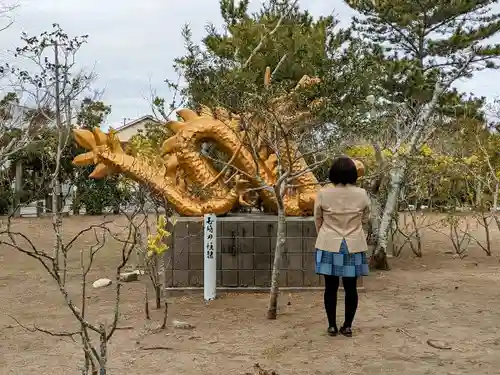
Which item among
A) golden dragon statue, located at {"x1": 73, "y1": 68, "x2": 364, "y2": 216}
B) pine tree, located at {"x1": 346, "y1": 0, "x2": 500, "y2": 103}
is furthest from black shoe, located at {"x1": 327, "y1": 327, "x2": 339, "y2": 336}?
pine tree, located at {"x1": 346, "y1": 0, "x2": 500, "y2": 103}

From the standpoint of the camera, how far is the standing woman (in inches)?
170

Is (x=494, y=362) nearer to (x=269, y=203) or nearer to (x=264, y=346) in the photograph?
(x=264, y=346)

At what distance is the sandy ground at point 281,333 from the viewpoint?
3.87 metres

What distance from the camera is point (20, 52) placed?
31.7 ft

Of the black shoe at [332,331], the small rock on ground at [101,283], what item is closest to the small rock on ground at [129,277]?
the small rock on ground at [101,283]

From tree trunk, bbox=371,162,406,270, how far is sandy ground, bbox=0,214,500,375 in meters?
0.71

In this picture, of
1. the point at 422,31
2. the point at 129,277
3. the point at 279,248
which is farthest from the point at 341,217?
the point at 422,31

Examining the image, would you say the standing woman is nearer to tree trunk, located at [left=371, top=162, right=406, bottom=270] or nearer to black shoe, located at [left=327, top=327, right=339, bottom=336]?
black shoe, located at [left=327, top=327, right=339, bottom=336]

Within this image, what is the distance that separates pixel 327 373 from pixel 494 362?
46.2 inches

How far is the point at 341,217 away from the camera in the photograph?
4363 millimetres

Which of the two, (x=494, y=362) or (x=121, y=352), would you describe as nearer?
(x=494, y=362)

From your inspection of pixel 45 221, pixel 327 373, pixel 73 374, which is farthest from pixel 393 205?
pixel 45 221

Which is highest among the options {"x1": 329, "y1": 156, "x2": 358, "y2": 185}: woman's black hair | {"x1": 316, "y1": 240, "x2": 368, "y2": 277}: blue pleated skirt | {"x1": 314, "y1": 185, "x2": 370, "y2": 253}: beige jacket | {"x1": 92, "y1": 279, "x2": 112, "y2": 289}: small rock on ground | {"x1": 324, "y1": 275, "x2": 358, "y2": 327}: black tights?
{"x1": 329, "y1": 156, "x2": 358, "y2": 185}: woman's black hair

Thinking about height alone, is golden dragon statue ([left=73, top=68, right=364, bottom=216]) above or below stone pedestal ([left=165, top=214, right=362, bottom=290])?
above
